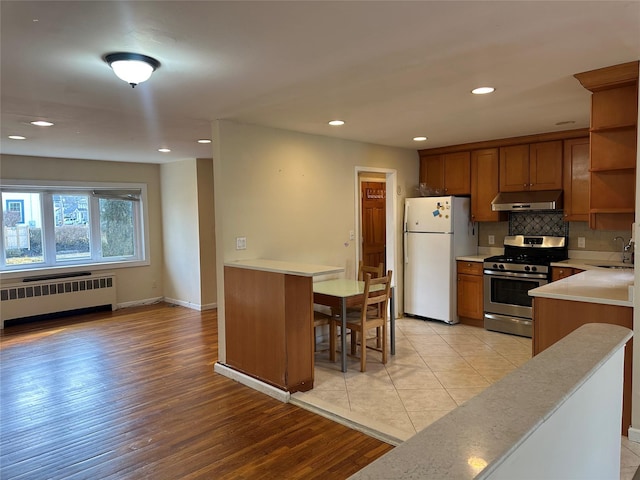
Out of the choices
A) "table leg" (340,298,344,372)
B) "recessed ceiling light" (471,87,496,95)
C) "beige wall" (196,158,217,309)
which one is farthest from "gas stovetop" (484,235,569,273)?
"beige wall" (196,158,217,309)

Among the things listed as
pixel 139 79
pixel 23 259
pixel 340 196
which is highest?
pixel 139 79

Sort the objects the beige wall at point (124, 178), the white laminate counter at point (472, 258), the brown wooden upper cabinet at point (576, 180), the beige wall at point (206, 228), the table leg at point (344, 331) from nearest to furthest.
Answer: the table leg at point (344, 331) → the brown wooden upper cabinet at point (576, 180) → the white laminate counter at point (472, 258) → the beige wall at point (124, 178) → the beige wall at point (206, 228)

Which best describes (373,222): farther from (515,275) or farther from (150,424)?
(150,424)

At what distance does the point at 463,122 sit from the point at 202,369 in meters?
3.41

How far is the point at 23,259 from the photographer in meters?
6.28

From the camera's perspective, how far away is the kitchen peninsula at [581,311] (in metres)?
2.69

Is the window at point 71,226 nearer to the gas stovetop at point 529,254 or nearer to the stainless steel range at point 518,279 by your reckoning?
the stainless steel range at point 518,279

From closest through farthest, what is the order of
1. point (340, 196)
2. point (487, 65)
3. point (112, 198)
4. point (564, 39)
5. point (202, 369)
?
point (564, 39)
point (487, 65)
point (202, 369)
point (340, 196)
point (112, 198)

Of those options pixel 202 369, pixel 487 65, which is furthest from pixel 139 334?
pixel 487 65

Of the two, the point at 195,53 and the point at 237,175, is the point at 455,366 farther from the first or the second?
the point at 195,53

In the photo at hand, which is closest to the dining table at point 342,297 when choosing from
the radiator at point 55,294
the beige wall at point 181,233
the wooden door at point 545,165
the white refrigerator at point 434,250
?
the white refrigerator at point 434,250

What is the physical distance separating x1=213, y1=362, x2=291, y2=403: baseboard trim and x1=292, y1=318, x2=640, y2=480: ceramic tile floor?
10cm

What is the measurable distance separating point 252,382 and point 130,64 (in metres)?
2.58

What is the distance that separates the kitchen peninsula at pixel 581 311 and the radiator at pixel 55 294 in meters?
5.99
